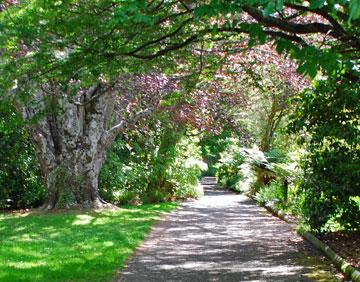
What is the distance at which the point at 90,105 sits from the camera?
17953 mm

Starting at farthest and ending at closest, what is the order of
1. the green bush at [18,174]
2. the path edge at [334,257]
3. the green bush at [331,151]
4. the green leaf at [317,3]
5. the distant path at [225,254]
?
1. the green bush at [18,174]
2. the green bush at [331,151]
3. the distant path at [225,254]
4. the path edge at [334,257]
5. the green leaf at [317,3]

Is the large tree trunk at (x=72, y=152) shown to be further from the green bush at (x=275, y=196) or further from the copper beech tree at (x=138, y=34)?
the copper beech tree at (x=138, y=34)

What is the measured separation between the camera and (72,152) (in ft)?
57.1

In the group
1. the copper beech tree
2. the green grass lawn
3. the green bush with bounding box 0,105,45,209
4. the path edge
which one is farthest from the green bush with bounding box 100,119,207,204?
the copper beech tree

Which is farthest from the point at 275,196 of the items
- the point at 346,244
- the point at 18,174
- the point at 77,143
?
the point at 18,174

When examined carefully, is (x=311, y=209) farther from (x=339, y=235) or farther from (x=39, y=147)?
(x=39, y=147)

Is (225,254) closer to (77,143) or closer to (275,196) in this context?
(77,143)

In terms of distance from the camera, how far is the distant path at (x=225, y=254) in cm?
791

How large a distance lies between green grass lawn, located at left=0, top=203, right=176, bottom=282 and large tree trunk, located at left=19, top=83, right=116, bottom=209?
1.10 metres

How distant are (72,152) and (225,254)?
355 inches

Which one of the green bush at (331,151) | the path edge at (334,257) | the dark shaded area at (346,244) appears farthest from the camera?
the green bush at (331,151)

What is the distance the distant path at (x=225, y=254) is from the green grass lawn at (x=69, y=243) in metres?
0.44

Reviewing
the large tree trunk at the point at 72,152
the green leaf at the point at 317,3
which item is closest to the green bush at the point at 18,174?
the large tree trunk at the point at 72,152

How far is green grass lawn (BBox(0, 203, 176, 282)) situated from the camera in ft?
26.1
